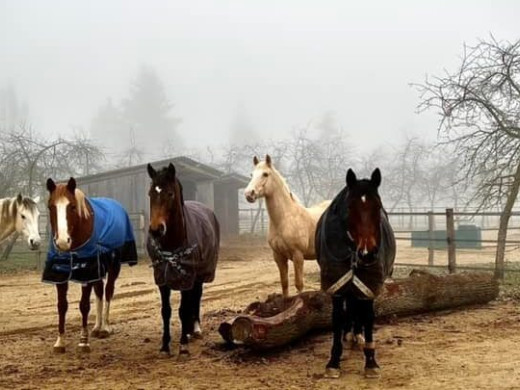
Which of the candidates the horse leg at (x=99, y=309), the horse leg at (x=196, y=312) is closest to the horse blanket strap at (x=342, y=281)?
the horse leg at (x=196, y=312)

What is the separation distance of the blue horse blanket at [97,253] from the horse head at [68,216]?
0.12 meters

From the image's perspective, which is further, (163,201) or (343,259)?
(163,201)

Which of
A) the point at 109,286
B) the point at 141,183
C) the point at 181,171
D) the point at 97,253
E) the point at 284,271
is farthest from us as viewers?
the point at 181,171

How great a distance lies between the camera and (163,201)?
16.3 feet

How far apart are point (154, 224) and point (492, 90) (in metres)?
7.39

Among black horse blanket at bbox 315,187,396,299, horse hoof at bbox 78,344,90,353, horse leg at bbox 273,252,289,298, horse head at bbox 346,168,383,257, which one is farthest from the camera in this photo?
horse leg at bbox 273,252,289,298

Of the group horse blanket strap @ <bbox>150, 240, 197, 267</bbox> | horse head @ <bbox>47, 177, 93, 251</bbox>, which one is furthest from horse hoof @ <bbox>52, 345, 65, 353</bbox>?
horse blanket strap @ <bbox>150, 240, 197, 267</bbox>

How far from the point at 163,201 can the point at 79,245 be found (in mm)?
1183

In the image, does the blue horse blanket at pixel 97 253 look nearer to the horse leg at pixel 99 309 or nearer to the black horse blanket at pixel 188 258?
the horse leg at pixel 99 309

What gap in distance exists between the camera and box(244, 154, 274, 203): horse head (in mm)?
7202

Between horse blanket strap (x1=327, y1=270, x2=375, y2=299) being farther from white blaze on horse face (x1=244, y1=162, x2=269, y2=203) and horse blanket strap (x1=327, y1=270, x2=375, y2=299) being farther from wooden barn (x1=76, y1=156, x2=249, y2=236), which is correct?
wooden barn (x1=76, y1=156, x2=249, y2=236)

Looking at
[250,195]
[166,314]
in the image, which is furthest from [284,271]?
[166,314]

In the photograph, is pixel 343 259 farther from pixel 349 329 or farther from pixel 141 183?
pixel 141 183

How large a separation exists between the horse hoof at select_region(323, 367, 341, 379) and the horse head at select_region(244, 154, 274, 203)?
3062 mm
